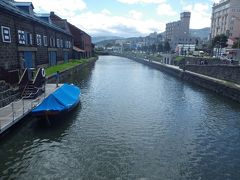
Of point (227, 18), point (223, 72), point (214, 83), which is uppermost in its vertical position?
point (227, 18)

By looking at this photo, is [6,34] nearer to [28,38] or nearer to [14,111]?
[28,38]

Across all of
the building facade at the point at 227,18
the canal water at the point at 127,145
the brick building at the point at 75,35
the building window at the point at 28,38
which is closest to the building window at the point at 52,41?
the building window at the point at 28,38

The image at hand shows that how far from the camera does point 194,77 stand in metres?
50.5

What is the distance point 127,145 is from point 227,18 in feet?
460

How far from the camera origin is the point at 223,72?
132ft

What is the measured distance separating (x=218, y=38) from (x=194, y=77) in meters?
46.4

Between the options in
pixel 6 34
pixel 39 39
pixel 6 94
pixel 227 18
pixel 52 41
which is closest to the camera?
pixel 6 94

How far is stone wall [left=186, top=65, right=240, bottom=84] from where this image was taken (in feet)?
117

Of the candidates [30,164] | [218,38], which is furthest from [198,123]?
[218,38]

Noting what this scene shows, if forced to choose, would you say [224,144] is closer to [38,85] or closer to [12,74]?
[38,85]

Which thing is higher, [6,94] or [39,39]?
[39,39]

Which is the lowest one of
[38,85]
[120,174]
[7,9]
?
[120,174]

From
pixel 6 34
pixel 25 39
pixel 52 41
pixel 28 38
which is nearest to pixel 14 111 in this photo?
pixel 6 34

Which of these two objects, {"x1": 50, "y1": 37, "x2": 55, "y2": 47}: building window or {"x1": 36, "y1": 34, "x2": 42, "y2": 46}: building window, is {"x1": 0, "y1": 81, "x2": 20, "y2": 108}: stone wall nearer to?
{"x1": 36, "y1": 34, "x2": 42, "y2": 46}: building window
